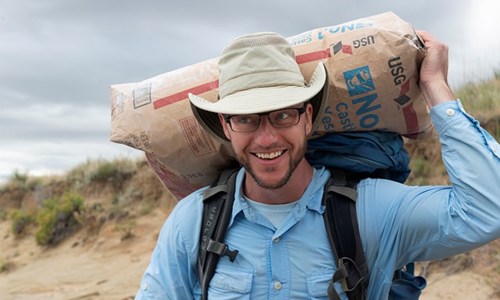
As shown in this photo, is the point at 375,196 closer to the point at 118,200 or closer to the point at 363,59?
the point at 363,59

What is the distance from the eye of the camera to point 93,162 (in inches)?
619

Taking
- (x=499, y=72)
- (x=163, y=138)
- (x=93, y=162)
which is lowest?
(x=93, y=162)

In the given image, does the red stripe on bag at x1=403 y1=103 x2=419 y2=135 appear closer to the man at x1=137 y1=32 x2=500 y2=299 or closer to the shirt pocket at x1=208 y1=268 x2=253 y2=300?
the man at x1=137 y1=32 x2=500 y2=299

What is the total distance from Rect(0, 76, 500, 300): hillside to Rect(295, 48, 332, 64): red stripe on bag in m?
3.70

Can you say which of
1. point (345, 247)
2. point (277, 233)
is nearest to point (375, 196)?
point (345, 247)

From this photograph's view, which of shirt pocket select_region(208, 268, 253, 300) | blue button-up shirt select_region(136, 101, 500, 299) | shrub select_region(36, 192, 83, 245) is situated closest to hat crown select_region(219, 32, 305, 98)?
blue button-up shirt select_region(136, 101, 500, 299)

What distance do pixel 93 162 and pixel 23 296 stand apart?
21.4ft

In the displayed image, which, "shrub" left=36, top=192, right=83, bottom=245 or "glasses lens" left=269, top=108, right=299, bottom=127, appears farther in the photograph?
"shrub" left=36, top=192, right=83, bottom=245

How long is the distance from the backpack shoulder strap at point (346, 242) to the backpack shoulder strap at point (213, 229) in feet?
1.35

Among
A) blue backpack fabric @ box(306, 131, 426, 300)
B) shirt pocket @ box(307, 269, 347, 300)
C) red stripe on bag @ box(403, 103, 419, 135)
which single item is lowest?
shirt pocket @ box(307, 269, 347, 300)

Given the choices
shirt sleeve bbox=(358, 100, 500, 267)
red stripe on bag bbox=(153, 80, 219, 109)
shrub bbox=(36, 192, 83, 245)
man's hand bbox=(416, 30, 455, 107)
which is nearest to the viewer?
shirt sleeve bbox=(358, 100, 500, 267)

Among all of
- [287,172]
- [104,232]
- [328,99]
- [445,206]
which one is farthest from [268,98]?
[104,232]

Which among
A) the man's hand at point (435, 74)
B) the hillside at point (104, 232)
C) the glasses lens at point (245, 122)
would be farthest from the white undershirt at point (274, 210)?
the hillside at point (104, 232)

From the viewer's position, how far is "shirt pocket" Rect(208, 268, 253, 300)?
2105mm
